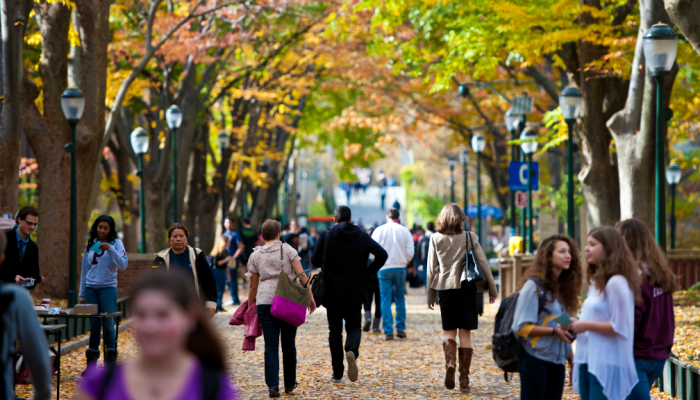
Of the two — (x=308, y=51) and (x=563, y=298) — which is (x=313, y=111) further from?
(x=563, y=298)

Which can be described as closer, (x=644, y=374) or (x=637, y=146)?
(x=644, y=374)

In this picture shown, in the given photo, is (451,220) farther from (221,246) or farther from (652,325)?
(221,246)

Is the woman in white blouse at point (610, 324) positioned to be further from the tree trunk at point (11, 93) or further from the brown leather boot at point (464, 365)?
the tree trunk at point (11, 93)

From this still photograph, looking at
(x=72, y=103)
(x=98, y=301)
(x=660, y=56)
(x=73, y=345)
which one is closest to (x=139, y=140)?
(x=72, y=103)

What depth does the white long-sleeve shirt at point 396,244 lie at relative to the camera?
474 inches

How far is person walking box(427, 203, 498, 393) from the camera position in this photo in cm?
825

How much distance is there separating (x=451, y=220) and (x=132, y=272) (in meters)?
9.02

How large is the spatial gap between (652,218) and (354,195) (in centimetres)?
8028

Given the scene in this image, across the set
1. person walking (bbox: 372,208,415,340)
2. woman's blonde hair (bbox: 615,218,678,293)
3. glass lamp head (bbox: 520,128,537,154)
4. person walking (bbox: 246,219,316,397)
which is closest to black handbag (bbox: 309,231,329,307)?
person walking (bbox: 246,219,316,397)

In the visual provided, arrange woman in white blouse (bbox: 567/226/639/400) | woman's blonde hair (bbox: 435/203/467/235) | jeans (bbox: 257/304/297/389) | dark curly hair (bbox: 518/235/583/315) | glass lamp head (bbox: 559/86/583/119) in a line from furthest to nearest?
glass lamp head (bbox: 559/86/583/119), woman's blonde hair (bbox: 435/203/467/235), jeans (bbox: 257/304/297/389), dark curly hair (bbox: 518/235/583/315), woman in white blouse (bbox: 567/226/639/400)

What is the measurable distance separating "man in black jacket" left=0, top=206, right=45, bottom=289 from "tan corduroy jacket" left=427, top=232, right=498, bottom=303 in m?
3.92

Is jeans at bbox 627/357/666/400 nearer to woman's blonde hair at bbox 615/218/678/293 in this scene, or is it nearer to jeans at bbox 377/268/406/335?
woman's blonde hair at bbox 615/218/678/293

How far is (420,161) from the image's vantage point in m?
53.9

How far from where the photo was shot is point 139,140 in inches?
759
